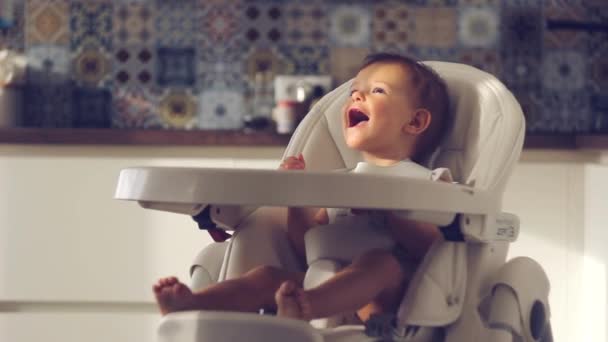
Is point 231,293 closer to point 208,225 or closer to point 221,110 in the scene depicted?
point 208,225

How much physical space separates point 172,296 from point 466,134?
0.57 metres

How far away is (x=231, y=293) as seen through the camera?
1371mm

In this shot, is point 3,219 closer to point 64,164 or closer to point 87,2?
point 64,164

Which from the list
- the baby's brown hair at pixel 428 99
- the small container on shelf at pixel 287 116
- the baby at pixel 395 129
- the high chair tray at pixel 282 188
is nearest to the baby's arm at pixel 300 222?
the baby at pixel 395 129

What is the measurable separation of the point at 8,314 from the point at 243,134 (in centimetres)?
77

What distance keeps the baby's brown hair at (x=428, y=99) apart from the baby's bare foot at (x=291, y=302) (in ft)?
1.51

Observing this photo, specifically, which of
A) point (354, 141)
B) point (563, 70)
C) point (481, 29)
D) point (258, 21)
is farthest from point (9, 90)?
point (563, 70)

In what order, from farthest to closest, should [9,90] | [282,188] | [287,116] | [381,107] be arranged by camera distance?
[9,90], [287,116], [381,107], [282,188]

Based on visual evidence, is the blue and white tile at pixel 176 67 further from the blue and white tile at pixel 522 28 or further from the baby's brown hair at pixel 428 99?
the baby's brown hair at pixel 428 99

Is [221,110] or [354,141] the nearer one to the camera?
[354,141]

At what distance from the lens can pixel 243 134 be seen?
8.05 feet

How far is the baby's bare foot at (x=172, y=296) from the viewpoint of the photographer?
1.31 m

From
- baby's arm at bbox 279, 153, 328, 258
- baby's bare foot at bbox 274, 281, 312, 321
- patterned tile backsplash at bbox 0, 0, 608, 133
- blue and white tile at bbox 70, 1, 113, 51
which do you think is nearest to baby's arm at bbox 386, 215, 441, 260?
baby's arm at bbox 279, 153, 328, 258

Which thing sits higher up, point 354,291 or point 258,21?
point 258,21
